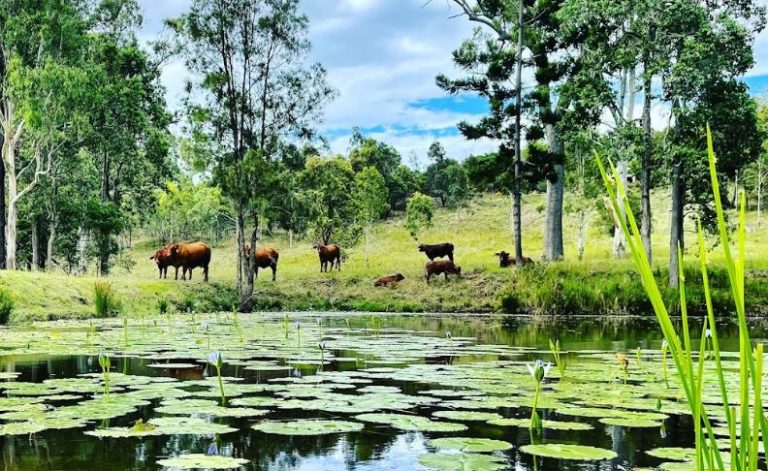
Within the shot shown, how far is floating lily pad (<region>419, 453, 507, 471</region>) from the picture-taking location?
11.4ft

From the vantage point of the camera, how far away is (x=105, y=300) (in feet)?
62.3

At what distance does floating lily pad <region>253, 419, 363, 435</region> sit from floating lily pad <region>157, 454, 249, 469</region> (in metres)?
0.66

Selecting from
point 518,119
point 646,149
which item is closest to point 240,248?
point 518,119

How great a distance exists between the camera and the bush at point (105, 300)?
1878 centimetres

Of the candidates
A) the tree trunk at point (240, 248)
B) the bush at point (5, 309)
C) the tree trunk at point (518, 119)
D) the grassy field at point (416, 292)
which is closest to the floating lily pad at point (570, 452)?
the bush at point (5, 309)

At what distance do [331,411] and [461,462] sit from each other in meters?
1.68

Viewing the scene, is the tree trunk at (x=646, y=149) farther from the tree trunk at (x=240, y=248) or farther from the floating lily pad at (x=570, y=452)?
the floating lily pad at (x=570, y=452)

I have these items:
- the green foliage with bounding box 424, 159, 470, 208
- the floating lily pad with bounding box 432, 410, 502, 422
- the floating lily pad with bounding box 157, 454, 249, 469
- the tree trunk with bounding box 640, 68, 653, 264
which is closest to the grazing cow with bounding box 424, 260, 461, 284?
the tree trunk with bounding box 640, 68, 653, 264

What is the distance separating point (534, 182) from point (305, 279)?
37.5 feet

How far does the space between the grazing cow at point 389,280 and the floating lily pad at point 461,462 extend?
25.4m

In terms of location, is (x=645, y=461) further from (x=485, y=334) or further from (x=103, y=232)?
(x=103, y=232)

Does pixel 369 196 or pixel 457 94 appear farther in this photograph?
Answer: pixel 369 196

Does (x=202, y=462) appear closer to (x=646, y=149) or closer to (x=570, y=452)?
(x=570, y=452)

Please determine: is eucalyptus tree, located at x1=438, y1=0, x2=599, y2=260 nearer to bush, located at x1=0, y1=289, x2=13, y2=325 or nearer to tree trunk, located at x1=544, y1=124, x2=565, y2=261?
tree trunk, located at x1=544, y1=124, x2=565, y2=261
